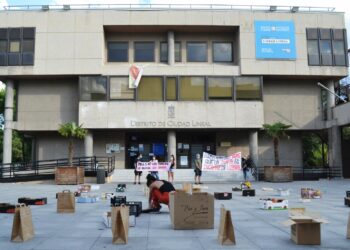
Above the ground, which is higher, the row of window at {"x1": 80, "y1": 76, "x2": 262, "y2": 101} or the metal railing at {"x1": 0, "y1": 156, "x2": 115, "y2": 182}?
the row of window at {"x1": 80, "y1": 76, "x2": 262, "y2": 101}

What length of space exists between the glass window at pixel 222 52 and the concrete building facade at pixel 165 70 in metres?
0.08

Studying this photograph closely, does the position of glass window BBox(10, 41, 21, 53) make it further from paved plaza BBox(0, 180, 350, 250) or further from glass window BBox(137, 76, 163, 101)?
paved plaza BBox(0, 180, 350, 250)

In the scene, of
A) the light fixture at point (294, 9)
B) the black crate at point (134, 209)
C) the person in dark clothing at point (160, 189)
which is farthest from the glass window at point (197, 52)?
the black crate at point (134, 209)

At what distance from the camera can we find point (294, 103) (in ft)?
121

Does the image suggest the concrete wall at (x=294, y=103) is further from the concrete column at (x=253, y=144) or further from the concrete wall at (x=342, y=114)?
the concrete wall at (x=342, y=114)

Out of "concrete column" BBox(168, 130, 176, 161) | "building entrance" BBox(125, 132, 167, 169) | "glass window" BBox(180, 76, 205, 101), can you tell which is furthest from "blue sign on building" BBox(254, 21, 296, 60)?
"building entrance" BBox(125, 132, 167, 169)

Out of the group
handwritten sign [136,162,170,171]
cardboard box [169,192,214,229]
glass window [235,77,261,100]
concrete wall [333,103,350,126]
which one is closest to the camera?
cardboard box [169,192,214,229]

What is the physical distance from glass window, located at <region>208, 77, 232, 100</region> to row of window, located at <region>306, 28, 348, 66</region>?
23.0ft

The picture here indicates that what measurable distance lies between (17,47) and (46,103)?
5002 mm

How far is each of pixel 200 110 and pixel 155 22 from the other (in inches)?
312

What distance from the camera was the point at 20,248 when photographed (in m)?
7.02

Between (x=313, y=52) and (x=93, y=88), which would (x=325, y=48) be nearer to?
(x=313, y=52)

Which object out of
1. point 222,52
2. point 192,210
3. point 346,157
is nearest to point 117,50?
point 222,52

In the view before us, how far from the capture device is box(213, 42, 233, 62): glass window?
36522mm
